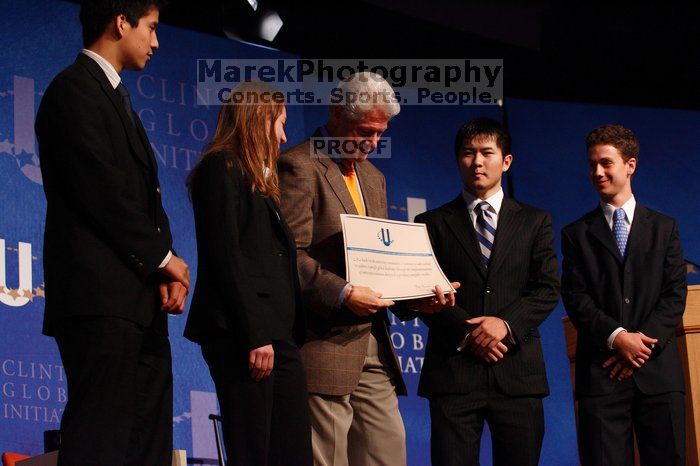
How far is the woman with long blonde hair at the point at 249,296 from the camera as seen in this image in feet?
8.61

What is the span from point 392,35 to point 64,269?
4058 mm

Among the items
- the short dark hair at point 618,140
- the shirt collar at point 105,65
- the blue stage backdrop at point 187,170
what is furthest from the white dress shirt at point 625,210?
the shirt collar at point 105,65

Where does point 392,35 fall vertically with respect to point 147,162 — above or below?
above

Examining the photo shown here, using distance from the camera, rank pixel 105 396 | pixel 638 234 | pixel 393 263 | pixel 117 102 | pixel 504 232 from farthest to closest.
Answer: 1. pixel 638 234
2. pixel 504 232
3. pixel 393 263
4. pixel 117 102
5. pixel 105 396

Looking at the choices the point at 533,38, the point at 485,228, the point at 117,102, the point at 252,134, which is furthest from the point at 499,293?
the point at 533,38

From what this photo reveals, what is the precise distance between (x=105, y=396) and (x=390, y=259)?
Result: 4.07 ft

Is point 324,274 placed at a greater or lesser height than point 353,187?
lesser

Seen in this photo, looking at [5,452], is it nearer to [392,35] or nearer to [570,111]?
[392,35]

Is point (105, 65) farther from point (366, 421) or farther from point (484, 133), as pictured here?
point (484, 133)

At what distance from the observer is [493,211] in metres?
3.54

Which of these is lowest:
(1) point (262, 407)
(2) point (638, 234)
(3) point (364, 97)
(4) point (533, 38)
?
(1) point (262, 407)

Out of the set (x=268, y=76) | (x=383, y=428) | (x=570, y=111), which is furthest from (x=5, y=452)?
(x=570, y=111)

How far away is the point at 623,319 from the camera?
3588 millimetres

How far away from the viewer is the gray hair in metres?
3.32
